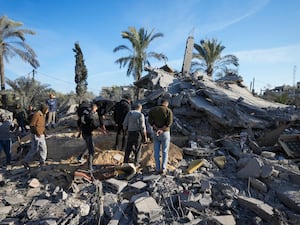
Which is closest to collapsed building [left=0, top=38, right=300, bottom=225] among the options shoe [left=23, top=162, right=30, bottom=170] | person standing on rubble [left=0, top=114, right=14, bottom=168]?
shoe [left=23, top=162, right=30, bottom=170]

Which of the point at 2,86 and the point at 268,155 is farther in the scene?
the point at 2,86

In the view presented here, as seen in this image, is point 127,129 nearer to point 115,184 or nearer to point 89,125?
point 89,125

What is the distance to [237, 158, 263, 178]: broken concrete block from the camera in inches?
217

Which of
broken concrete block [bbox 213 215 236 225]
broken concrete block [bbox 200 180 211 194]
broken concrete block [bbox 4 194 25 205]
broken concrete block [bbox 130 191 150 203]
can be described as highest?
broken concrete block [bbox 200 180 211 194]

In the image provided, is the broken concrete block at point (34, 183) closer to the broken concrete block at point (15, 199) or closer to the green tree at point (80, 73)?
the broken concrete block at point (15, 199)

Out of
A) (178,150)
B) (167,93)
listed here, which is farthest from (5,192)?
(167,93)

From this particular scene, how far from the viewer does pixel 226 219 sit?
167 inches

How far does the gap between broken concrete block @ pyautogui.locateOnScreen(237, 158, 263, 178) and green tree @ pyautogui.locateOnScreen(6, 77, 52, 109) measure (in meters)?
17.3

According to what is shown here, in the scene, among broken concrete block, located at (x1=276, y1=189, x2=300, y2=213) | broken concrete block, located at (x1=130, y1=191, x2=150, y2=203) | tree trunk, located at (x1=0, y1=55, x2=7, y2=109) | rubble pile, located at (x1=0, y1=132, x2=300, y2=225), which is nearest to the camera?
rubble pile, located at (x1=0, y1=132, x2=300, y2=225)

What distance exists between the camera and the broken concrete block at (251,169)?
18.1 feet

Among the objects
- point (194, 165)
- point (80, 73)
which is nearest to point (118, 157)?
point (194, 165)

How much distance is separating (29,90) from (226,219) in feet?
63.4

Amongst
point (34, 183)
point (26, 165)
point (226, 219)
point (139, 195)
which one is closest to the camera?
point (226, 219)

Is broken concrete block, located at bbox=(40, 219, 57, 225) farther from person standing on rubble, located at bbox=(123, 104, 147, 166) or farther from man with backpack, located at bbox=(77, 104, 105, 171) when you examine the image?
person standing on rubble, located at bbox=(123, 104, 147, 166)
